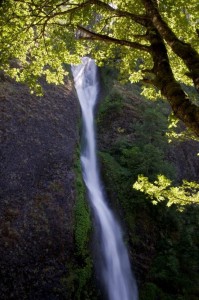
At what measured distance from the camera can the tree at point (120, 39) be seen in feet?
17.7

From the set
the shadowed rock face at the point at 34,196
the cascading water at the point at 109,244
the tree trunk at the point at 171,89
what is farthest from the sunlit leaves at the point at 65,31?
the cascading water at the point at 109,244

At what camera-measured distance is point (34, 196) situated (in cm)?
1123

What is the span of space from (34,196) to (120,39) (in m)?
6.12

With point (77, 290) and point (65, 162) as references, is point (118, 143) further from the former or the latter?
point (77, 290)

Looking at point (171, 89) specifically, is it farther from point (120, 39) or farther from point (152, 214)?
point (152, 214)

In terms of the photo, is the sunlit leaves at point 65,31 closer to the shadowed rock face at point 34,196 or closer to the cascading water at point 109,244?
the shadowed rock face at point 34,196

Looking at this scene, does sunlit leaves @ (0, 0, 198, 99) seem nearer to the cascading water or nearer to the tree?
the tree

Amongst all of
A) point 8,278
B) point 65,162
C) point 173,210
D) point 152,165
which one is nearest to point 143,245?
point 173,210

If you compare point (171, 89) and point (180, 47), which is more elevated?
point (180, 47)

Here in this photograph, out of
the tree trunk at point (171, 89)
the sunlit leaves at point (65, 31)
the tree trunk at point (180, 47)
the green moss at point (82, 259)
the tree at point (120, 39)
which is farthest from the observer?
the green moss at point (82, 259)

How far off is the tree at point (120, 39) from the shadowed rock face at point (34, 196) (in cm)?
408

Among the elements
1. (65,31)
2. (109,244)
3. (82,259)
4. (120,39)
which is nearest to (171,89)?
(120,39)

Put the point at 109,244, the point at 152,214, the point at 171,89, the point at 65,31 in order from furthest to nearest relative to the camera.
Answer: the point at 152,214 < the point at 109,244 < the point at 65,31 < the point at 171,89

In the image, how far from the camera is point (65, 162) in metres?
13.9
